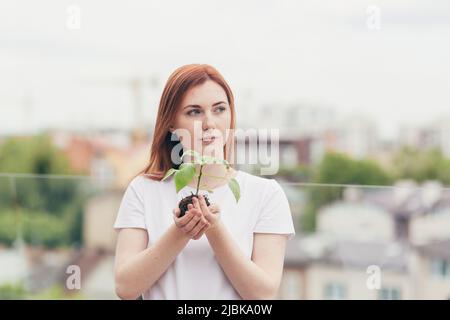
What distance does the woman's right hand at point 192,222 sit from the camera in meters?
0.98

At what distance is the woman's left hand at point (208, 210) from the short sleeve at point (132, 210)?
0.16 metres

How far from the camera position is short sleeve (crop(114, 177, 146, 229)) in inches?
43.7

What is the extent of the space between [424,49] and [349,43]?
5029mm

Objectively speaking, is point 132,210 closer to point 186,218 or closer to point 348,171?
point 186,218

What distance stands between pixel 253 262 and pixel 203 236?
85 millimetres

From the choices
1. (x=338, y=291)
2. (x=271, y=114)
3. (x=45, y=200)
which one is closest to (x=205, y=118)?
(x=338, y=291)

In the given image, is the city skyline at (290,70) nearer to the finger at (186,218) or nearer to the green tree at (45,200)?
the green tree at (45,200)

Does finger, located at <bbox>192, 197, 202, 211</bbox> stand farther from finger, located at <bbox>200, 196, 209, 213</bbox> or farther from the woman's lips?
the woman's lips

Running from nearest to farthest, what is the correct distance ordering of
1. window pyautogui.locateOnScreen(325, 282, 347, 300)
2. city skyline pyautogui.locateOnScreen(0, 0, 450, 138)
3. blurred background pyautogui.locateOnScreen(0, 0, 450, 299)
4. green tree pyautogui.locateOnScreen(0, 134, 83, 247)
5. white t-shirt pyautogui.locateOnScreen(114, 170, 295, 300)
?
white t-shirt pyautogui.locateOnScreen(114, 170, 295, 300) < window pyautogui.locateOnScreen(325, 282, 347, 300) < blurred background pyautogui.locateOnScreen(0, 0, 450, 299) < city skyline pyautogui.locateOnScreen(0, 0, 450, 138) < green tree pyautogui.locateOnScreen(0, 134, 83, 247)

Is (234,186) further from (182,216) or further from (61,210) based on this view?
(61,210)

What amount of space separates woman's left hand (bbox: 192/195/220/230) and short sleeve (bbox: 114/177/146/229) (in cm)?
16

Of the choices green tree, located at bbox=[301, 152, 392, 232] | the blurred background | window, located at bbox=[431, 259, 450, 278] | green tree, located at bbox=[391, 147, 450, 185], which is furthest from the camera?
green tree, located at bbox=[301, 152, 392, 232]

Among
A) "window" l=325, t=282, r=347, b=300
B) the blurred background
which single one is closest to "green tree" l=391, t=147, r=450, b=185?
the blurred background

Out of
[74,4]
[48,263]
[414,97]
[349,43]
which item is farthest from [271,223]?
[414,97]
